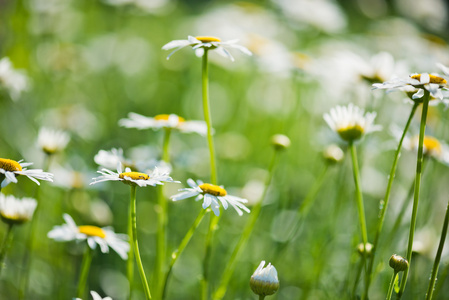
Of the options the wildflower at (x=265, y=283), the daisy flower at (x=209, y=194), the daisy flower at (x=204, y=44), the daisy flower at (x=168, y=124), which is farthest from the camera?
the daisy flower at (x=168, y=124)

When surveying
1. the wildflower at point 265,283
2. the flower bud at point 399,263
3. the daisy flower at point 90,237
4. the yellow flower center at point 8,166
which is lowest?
the daisy flower at point 90,237

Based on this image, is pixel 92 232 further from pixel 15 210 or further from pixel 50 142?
pixel 50 142

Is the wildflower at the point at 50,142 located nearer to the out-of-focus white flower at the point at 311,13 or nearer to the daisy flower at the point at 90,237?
the daisy flower at the point at 90,237

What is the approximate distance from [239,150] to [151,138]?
21.5 inches

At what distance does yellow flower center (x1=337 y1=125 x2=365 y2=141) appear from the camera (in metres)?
1.62

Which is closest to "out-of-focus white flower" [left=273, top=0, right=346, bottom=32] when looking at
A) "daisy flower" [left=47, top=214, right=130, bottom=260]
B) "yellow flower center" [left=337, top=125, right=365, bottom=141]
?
"yellow flower center" [left=337, top=125, right=365, bottom=141]

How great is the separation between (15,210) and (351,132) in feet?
3.44

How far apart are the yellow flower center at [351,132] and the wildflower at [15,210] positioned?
0.98 meters

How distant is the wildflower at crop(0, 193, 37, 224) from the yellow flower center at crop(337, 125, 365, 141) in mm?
983

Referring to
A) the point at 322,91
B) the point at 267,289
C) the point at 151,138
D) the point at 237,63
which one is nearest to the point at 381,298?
the point at 267,289

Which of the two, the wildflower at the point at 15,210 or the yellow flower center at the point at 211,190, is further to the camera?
the wildflower at the point at 15,210

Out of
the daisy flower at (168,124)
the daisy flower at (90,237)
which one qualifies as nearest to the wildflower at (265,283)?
the daisy flower at (90,237)

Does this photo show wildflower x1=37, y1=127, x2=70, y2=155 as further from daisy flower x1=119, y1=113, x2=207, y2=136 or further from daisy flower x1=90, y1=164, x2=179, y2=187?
daisy flower x1=90, y1=164, x2=179, y2=187

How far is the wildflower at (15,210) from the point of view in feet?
4.96
